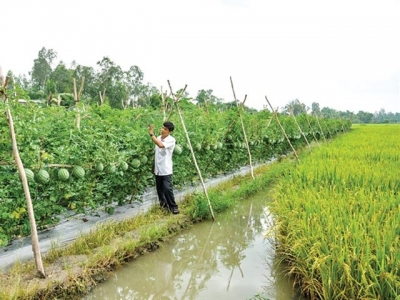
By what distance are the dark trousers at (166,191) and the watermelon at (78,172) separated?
174 centimetres

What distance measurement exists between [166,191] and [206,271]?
1.88 metres

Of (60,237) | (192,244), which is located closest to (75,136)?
(60,237)

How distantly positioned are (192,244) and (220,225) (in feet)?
3.35

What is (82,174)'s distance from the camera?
443 centimetres

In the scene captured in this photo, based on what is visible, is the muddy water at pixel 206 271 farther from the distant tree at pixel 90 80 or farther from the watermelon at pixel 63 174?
the distant tree at pixel 90 80

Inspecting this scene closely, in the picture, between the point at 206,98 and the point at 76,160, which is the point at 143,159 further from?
the point at 206,98

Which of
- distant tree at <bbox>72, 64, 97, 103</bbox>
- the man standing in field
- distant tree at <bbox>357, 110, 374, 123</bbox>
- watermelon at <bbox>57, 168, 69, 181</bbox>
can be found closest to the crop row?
watermelon at <bbox>57, 168, 69, 181</bbox>

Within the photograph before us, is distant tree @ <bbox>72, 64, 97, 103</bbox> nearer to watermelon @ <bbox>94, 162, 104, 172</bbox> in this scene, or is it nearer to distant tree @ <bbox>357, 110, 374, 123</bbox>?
watermelon @ <bbox>94, 162, 104, 172</bbox>

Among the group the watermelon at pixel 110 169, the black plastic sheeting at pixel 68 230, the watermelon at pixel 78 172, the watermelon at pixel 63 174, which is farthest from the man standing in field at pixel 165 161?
the watermelon at pixel 63 174

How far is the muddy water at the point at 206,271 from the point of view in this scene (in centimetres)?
386

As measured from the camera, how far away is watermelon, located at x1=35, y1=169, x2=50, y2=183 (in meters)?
3.94

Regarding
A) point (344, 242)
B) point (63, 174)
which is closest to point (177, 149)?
point (63, 174)

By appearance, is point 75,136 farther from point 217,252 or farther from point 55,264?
point 217,252

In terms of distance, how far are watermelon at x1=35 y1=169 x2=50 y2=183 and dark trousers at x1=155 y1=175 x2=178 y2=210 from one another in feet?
7.44
